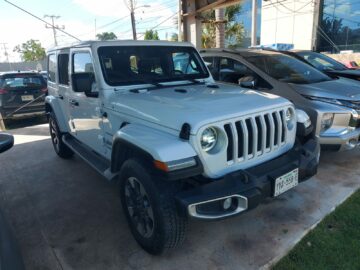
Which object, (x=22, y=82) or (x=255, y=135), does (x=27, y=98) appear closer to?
(x=22, y=82)

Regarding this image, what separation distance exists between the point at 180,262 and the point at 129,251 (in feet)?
1.67

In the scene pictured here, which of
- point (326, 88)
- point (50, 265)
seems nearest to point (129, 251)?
point (50, 265)

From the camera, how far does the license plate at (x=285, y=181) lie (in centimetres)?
254

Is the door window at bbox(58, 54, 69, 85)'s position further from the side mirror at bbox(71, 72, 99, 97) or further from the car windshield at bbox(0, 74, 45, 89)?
the car windshield at bbox(0, 74, 45, 89)

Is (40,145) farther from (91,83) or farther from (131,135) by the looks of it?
(131,135)

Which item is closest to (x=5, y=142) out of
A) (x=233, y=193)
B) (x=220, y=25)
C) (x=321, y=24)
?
(x=233, y=193)

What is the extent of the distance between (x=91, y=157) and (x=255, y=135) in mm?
2265

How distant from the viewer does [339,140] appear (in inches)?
161

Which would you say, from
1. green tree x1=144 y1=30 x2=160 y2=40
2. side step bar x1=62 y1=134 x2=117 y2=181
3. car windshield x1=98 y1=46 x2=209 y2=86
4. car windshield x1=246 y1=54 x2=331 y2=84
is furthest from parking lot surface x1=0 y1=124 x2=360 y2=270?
green tree x1=144 y1=30 x2=160 y2=40

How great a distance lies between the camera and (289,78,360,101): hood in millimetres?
4449

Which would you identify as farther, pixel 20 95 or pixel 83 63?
pixel 20 95

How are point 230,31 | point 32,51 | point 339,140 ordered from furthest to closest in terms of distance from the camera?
1. point 32,51
2. point 230,31
3. point 339,140

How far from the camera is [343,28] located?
19422mm

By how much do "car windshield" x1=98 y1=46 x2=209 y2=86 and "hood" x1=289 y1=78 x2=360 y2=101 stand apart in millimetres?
1590
